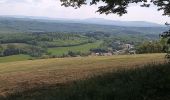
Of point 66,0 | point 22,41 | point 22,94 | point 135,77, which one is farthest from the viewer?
point 22,41

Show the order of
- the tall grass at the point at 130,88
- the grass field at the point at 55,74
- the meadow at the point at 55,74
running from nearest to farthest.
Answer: the tall grass at the point at 130,88, the meadow at the point at 55,74, the grass field at the point at 55,74

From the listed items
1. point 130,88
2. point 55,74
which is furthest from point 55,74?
point 130,88

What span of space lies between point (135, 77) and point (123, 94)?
176cm

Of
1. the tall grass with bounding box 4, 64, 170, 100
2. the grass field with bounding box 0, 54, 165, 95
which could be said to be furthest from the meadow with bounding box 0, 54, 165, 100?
the tall grass with bounding box 4, 64, 170, 100

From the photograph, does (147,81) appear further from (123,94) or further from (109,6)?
(109,6)

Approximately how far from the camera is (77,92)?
10352 mm

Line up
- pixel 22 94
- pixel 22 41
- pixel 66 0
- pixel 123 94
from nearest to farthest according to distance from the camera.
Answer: pixel 123 94, pixel 22 94, pixel 66 0, pixel 22 41

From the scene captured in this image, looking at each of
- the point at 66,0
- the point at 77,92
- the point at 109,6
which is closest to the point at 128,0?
the point at 109,6

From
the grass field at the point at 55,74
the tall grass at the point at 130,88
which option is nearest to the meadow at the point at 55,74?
the grass field at the point at 55,74

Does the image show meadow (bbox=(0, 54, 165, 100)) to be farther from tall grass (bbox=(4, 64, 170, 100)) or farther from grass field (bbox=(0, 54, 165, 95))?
tall grass (bbox=(4, 64, 170, 100))

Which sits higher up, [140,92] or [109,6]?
[109,6]

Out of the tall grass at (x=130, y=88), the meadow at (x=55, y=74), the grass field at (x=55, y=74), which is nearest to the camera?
the tall grass at (x=130, y=88)

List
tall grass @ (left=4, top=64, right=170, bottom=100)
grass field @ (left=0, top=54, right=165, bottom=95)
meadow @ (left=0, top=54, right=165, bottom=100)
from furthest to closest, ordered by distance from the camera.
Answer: grass field @ (left=0, top=54, right=165, bottom=95) < meadow @ (left=0, top=54, right=165, bottom=100) < tall grass @ (left=4, top=64, right=170, bottom=100)

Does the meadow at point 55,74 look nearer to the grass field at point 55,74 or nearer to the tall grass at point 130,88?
the grass field at point 55,74
